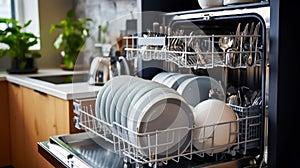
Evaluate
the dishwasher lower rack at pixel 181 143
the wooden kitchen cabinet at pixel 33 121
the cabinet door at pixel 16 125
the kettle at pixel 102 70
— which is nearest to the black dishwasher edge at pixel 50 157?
the dishwasher lower rack at pixel 181 143

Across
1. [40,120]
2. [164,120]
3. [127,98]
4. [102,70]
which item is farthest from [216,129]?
[40,120]

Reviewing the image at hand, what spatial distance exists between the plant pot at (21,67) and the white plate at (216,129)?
6.57 feet

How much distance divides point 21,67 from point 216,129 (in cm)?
207

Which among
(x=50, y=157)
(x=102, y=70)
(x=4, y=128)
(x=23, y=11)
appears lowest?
(x=4, y=128)

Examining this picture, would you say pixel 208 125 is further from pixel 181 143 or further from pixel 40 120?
pixel 40 120

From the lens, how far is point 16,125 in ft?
8.21

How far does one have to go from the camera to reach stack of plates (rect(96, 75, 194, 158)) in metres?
0.84

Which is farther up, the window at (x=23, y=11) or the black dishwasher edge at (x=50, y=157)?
the window at (x=23, y=11)

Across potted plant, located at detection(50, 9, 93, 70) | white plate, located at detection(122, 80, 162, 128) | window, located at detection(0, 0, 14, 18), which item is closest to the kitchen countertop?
potted plant, located at detection(50, 9, 93, 70)

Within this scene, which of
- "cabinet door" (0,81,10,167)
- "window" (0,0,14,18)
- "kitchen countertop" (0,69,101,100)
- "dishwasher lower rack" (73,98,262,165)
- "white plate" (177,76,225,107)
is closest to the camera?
"dishwasher lower rack" (73,98,262,165)

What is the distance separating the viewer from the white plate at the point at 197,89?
3.50ft

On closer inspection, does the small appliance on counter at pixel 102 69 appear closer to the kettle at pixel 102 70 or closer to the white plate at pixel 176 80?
the kettle at pixel 102 70

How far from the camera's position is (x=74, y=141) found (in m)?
1.11

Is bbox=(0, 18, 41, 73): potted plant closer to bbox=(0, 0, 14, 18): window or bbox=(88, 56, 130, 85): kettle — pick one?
bbox=(0, 0, 14, 18): window
